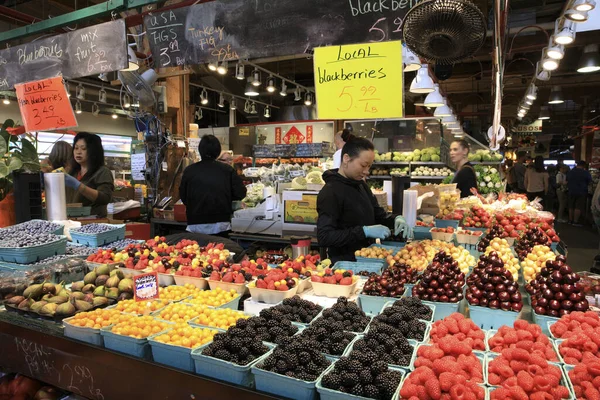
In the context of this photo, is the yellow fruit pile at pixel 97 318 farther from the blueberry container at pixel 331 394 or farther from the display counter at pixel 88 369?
the blueberry container at pixel 331 394

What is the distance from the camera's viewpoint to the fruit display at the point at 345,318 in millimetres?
1908

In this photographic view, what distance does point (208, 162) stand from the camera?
4.74 metres

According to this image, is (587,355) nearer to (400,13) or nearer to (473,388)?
(473,388)

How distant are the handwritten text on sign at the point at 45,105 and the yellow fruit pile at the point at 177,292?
201cm

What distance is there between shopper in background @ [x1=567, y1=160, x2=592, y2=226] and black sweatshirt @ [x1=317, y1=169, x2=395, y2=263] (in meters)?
12.5

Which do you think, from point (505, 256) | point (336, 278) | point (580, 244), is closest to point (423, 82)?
point (505, 256)

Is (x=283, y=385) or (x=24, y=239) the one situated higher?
(x=24, y=239)

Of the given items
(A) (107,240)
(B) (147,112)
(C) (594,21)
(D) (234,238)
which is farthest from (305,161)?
(A) (107,240)

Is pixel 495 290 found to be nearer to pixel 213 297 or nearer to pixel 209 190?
pixel 213 297

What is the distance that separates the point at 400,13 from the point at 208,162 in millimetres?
2756

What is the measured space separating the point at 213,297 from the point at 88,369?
27.7 inches

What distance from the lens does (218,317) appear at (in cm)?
210

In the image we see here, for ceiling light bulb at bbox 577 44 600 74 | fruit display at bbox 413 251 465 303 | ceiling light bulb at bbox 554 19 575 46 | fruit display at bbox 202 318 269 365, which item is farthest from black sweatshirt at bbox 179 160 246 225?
ceiling light bulb at bbox 577 44 600 74

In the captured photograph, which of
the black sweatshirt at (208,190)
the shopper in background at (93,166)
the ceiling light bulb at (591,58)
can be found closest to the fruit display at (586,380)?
the black sweatshirt at (208,190)
